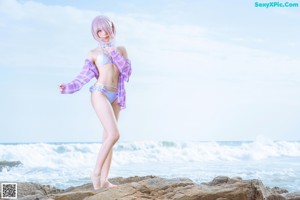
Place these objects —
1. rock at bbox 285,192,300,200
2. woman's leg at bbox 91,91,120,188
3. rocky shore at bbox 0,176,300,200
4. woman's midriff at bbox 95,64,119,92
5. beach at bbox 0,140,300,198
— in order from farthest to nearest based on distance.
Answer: beach at bbox 0,140,300,198, rock at bbox 285,192,300,200, woman's midriff at bbox 95,64,119,92, woman's leg at bbox 91,91,120,188, rocky shore at bbox 0,176,300,200

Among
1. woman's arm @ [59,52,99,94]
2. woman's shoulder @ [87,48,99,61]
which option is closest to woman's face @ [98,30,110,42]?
woman's shoulder @ [87,48,99,61]

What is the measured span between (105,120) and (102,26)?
3.44 ft

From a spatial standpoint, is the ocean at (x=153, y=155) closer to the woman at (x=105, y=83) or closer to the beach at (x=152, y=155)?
the beach at (x=152, y=155)

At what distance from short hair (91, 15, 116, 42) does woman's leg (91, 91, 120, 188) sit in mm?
674

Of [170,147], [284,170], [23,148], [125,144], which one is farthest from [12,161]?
[284,170]

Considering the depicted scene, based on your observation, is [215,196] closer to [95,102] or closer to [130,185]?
[130,185]

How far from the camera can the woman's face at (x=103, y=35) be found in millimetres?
5488

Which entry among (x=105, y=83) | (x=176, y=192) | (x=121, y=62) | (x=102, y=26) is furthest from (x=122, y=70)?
(x=176, y=192)

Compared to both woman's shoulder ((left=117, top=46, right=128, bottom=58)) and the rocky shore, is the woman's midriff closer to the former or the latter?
woman's shoulder ((left=117, top=46, right=128, bottom=58))

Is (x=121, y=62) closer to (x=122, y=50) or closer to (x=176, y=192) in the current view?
(x=122, y=50)

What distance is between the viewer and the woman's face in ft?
18.0

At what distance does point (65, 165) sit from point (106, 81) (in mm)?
11335

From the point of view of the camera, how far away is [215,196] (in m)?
4.73

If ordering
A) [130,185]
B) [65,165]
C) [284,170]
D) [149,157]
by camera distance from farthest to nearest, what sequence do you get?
[149,157] < [65,165] < [284,170] < [130,185]
